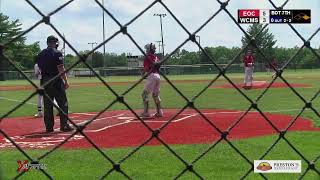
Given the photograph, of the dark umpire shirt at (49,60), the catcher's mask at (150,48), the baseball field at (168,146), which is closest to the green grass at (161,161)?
the baseball field at (168,146)

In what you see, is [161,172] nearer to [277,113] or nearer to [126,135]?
[126,135]

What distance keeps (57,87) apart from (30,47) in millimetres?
43896

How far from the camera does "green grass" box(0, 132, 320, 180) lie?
16.8 ft

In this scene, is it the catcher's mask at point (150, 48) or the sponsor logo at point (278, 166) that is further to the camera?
the catcher's mask at point (150, 48)

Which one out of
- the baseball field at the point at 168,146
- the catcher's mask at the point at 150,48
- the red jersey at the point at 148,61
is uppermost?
the catcher's mask at the point at 150,48

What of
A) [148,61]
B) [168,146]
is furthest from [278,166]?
[168,146]

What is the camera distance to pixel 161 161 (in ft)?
18.9

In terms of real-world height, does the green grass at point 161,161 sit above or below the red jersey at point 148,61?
below

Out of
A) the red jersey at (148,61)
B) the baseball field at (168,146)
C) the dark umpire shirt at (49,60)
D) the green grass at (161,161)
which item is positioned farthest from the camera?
the dark umpire shirt at (49,60)

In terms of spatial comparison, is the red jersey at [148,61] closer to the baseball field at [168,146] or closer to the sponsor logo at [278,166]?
the baseball field at [168,146]
